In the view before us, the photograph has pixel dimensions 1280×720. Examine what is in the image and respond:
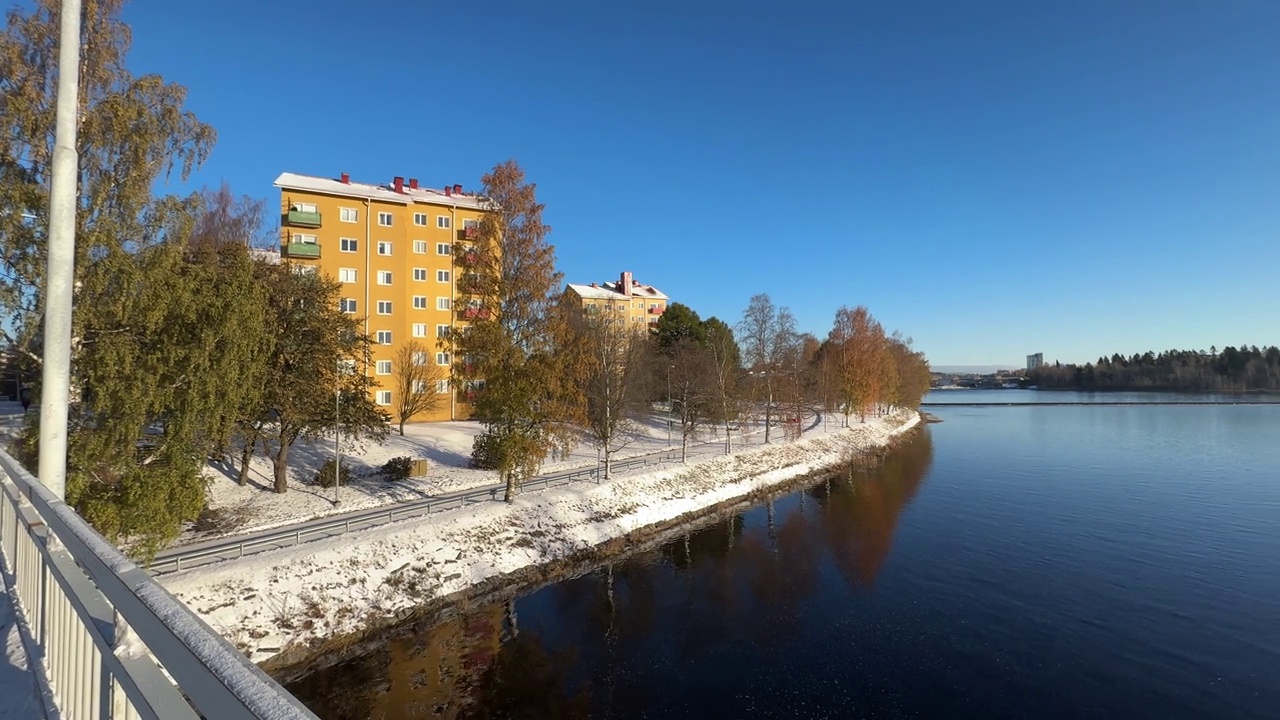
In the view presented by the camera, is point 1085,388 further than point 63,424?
Yes

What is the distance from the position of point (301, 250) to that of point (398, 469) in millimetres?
20517

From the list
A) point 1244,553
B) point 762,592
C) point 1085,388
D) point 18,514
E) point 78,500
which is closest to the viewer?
point 18,514

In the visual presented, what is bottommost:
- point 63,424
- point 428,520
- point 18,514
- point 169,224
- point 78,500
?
point 428,520

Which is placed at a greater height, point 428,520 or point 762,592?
point 428,520

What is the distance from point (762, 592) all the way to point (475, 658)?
8827 millimetres

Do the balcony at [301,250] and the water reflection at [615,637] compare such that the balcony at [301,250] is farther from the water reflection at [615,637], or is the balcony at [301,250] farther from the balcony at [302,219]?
the water reflection at [615,637]

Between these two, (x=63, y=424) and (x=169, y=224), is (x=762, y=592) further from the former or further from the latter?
(x=169, y=224)

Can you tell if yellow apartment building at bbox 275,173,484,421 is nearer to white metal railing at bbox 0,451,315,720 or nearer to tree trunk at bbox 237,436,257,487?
tree trunk at bbox 237,436,257,487

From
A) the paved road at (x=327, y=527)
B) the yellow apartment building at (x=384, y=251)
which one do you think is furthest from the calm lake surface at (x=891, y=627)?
the yellow apartment building at (x=384, y=251)

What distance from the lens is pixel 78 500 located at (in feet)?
41.4

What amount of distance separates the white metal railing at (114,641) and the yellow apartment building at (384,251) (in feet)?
119

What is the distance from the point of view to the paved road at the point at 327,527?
50.0 feet

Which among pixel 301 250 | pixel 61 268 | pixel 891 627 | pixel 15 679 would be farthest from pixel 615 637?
pixel 301 250

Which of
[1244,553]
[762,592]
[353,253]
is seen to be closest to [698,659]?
[762,592]
